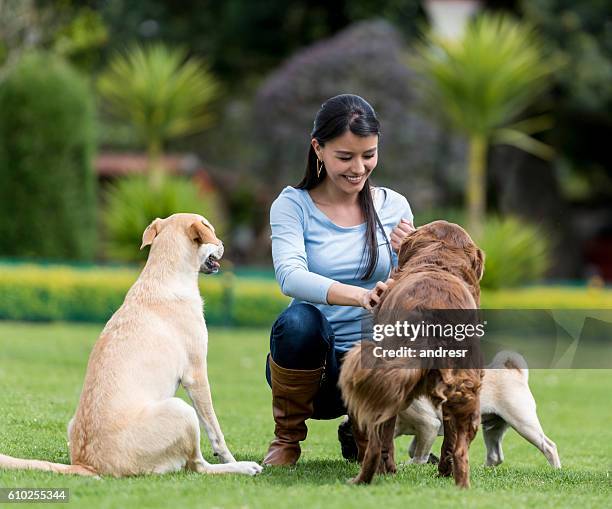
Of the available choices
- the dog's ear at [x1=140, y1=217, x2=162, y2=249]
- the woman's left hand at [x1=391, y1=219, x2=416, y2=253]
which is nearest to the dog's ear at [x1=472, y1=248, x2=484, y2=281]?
the woman's left hand at [x1=391, y1=219, x2=416, y2=253]

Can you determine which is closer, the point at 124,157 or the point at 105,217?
the point at 105,217

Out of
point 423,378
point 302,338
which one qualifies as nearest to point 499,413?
point 302,338

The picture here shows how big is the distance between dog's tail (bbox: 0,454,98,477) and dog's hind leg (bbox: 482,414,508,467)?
234 cm

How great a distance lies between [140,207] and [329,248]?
10.0 metres

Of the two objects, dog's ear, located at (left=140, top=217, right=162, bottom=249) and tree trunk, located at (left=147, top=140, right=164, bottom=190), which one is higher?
tree trunk, located at (left=147, top=140, right=164, bottom=190)

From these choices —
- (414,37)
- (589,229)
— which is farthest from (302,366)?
(589,229)

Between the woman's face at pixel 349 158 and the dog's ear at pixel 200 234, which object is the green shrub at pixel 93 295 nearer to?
the dog's ear at pixel 200 234

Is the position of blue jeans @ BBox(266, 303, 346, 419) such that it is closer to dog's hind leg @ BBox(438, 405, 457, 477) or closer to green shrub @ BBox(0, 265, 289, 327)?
dog's hind leg @ BBox(438, 405, 457, 477)

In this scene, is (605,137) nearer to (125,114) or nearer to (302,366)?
(125,114)

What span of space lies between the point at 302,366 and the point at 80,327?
9.13 metres

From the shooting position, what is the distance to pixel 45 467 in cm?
447

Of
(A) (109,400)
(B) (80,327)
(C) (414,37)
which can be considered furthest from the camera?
(C) (414,37)

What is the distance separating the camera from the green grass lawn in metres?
4.18

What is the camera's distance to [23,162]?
51.7ft
